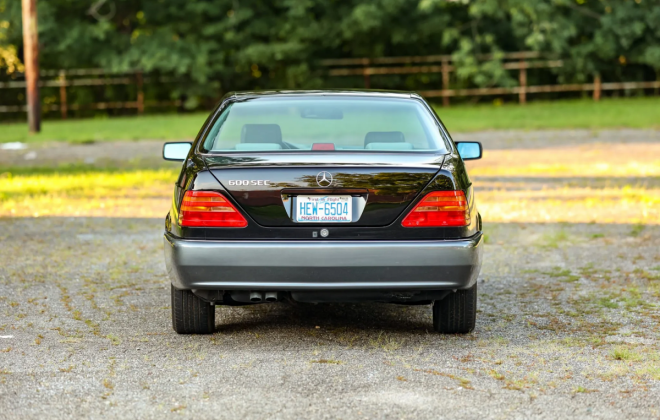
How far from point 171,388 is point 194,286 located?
738 mm

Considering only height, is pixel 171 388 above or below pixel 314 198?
below

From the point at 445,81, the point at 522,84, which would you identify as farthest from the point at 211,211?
the point at 445,81

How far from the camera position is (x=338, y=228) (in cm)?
523

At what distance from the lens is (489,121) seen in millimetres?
26328

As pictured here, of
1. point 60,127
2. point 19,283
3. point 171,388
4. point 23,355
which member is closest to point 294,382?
point 171,388

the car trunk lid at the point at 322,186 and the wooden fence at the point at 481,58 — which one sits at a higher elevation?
the car trunk lid at the point at 322,186

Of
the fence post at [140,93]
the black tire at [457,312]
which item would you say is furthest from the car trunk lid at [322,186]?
the fence post at [140,93]

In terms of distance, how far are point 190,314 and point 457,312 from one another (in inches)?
59.5

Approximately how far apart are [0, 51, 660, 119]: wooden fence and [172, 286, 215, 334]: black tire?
96.1ft

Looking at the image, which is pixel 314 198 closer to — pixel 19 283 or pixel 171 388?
pixel 171 388

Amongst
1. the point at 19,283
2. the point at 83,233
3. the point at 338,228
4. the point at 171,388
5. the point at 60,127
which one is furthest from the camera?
the point at 60,127

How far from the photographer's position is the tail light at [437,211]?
207 inches

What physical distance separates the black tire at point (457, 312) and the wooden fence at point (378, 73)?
95.1ft

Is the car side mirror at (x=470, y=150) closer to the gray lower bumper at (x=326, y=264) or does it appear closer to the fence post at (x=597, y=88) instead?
the gray lower bumper at (x=326, y=264)
